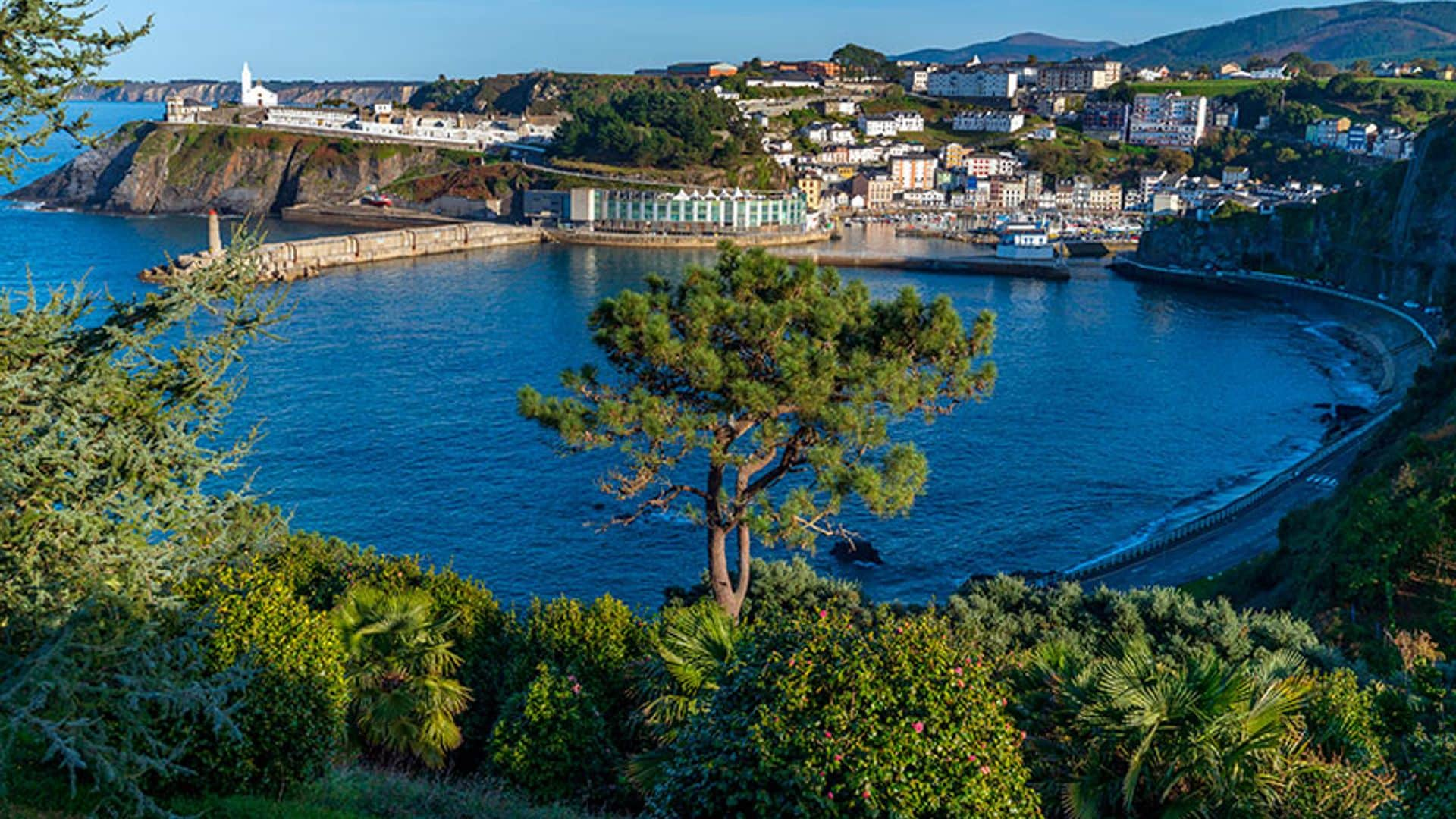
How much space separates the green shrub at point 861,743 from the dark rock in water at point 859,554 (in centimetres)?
1894

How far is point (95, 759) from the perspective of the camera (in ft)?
21.8

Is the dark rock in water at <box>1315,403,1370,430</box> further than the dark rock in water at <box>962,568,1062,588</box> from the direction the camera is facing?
Yes

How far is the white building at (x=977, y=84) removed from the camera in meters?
152

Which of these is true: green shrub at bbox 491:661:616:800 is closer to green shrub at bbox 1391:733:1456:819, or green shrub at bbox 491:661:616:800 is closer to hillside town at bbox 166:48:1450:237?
green shrub at bbox 1391:733:1456:819

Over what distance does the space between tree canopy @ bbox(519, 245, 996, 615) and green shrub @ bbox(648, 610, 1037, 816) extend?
19.8 feet

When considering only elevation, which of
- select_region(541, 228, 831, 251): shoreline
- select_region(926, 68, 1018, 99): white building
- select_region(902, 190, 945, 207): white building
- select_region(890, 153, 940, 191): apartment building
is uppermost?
select_region(926, 68, 1018, 99): white building

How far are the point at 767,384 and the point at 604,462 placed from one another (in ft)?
63.3

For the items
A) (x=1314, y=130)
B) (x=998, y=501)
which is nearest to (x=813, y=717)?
(x=998, y=501)

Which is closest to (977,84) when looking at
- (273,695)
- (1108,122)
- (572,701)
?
(1108,122)

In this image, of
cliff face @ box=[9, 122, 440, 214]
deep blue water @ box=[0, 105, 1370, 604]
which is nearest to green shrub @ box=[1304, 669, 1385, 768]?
deep blue water @ box=[0, 105, 1370, 604]

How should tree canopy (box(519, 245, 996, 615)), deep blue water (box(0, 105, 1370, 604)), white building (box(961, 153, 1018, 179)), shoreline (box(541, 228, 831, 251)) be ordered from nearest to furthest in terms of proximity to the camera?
tree canopy (box(519, 245, 996, 615)) → deep blue water (box(0, 105, 1370, 604)) → shoreline (box(541, 228, 831, 251)) → white building (box(961, 153, 1018, 179))

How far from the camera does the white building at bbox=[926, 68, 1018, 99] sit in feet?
499

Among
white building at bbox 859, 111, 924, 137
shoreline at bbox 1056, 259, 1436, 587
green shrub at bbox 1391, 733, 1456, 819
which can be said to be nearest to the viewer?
green shrub at bbox 1391, 733, 1456, 819

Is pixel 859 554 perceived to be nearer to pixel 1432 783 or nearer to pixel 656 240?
pixel 1432 783
